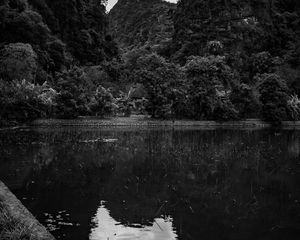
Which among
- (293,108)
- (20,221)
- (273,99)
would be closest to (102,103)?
(273,99)

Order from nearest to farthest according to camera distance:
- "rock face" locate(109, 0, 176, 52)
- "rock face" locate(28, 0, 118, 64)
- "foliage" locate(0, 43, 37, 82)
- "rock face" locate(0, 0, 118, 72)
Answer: "foliage" locate(0, 43, 37, 82) < "rock face" locate(0, 0, 118, 72) < "rock face" locate(28, 0, 118, 64) < "rock face" locate(109, 0, 176, 52)

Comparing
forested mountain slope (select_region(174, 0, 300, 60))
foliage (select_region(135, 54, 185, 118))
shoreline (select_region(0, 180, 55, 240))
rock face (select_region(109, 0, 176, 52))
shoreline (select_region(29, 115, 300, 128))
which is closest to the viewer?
shoreline (select_region(0, 180, 55, 240))

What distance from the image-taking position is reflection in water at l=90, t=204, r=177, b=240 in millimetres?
8508

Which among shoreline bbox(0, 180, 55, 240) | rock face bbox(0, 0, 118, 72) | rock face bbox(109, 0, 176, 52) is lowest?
shoreline bbox(0, 180, 55, 240)

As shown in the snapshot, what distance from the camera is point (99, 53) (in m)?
80.1

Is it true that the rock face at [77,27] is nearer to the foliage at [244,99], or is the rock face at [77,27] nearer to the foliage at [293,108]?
the foliage at [244,99]

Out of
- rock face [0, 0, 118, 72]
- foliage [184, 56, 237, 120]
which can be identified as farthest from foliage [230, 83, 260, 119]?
rock face [0, 0, 118, 72]

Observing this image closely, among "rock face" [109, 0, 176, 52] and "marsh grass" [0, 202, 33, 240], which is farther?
"rock face" [109, 0, 176, 52]

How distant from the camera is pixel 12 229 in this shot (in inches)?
275

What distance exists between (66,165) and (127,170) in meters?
3.03

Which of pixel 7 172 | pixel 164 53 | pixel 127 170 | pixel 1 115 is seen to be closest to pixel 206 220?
pixel 127 170

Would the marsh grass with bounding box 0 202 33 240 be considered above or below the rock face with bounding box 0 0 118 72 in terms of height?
below

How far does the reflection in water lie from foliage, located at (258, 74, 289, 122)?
4782cm

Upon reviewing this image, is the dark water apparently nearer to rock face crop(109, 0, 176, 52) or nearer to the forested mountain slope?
the forested mountain slope
